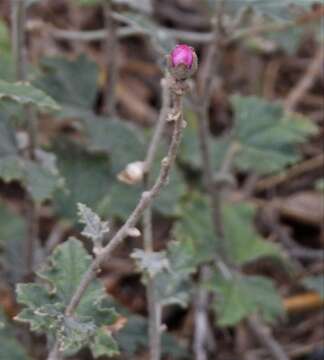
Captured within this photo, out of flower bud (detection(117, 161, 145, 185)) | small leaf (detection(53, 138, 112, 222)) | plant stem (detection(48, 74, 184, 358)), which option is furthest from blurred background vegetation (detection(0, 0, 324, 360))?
plant stem (detection(48, 74, 184, 358))

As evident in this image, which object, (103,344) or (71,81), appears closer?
(103,344)

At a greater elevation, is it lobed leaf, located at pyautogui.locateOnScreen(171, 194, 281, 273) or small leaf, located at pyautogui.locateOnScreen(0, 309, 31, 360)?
lobed leaf, located at pyautogui.locateOnScreen(171, 194, 281, 273)

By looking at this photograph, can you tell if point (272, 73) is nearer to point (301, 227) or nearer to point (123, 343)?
point (301, 227)

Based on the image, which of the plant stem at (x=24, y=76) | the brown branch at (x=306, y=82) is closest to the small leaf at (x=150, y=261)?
the plant stem at (x=24, y=76)

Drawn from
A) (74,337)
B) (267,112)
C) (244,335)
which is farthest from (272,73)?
(74,337)

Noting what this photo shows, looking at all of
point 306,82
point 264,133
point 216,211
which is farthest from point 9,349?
point 306,82

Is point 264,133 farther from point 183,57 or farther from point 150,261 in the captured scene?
point 183,57

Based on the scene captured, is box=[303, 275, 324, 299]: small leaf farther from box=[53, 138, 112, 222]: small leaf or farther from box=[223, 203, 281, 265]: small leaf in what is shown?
box=[53, 138, 112, 222]: small leaf
